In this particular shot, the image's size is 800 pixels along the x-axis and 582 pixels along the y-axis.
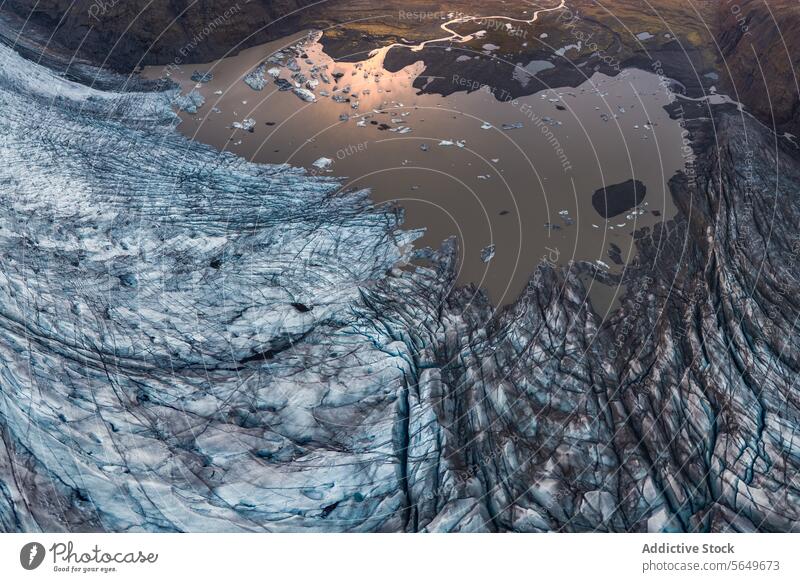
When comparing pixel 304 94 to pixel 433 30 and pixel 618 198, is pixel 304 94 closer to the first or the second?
pixel 433 30

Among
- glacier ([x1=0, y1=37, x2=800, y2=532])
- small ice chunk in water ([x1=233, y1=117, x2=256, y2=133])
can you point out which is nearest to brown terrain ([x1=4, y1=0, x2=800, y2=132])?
small ice chunk in water ([x1=233, y1=117, x2=256, y2=133])

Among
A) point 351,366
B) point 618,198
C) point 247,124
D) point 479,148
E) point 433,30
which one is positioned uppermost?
point 433,30

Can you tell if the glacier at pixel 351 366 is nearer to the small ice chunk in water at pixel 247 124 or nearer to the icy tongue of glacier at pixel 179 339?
the icy tongue of glacier at pixel 179 339

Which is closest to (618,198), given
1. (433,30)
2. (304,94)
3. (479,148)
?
(479,148)

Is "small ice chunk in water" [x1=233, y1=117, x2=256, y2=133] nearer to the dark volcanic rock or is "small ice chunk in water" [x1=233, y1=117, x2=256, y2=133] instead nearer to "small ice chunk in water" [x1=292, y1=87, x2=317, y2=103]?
"small ice chunk in water" [x1=292, y1=87, x2=317, y2=103]

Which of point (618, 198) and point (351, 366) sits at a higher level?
point (618, 198)
